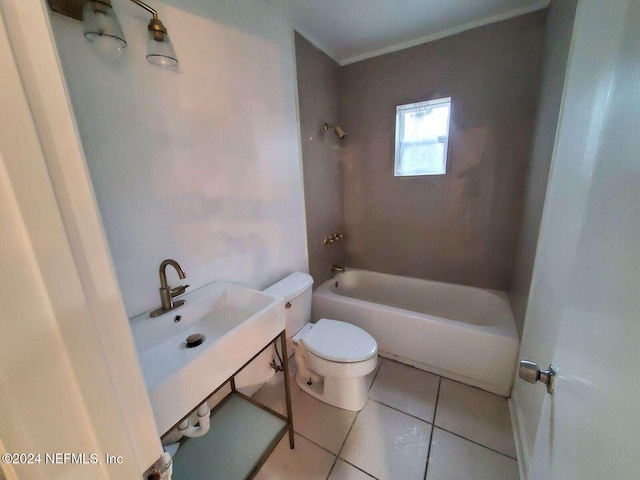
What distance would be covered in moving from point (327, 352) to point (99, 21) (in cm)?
169

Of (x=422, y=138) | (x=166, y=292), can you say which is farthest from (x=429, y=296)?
(x=166, y=292)

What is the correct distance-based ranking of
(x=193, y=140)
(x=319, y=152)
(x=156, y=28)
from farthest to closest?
(x=319, y=152), (x=193, y=140), (x=156, y=28)

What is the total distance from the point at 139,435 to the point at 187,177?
1037 mm

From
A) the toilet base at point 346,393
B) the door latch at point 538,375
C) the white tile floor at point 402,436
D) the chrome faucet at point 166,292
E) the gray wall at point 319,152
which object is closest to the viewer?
the door latch at point 538,375

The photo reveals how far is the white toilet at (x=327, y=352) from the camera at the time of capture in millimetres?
1392

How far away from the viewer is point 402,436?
134 cm

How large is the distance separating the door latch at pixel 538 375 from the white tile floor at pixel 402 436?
923mm

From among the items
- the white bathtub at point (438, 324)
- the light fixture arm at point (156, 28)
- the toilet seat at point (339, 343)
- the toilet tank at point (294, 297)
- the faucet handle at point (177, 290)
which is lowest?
the white bathtub at point (438, 324)

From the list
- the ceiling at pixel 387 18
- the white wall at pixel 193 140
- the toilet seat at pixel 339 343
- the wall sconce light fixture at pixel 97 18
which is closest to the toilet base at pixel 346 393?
the toilet seat at pixel 339 343

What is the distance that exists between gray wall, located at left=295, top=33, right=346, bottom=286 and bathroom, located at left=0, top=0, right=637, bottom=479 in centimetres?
2

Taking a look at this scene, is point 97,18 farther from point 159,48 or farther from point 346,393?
point 346,393

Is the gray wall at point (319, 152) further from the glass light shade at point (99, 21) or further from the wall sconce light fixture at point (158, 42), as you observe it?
the glass light shade at point (99, 21)

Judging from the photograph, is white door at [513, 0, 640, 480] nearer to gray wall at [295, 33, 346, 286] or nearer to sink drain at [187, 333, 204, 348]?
sink drain at [187, 333, 204, 348]

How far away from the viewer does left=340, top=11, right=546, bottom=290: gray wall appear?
5.79 feet
